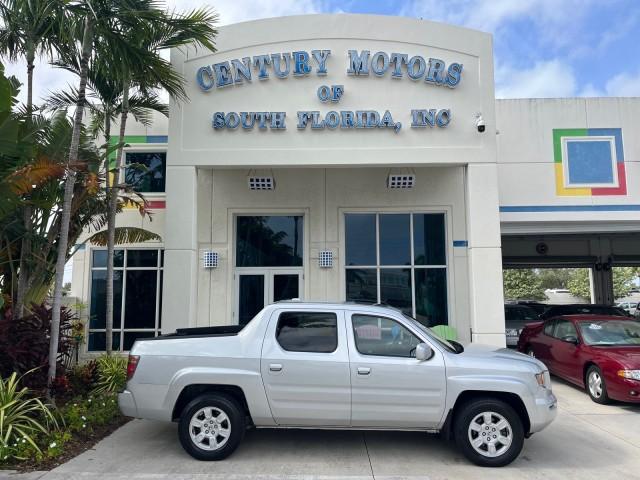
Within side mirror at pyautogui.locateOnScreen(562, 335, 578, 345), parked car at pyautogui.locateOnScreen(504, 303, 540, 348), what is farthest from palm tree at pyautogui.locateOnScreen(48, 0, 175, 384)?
parked car at pyautogui.locateOnScreen(504, 303, 540, 348)

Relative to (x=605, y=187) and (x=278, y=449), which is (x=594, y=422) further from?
(x=605, y=187)

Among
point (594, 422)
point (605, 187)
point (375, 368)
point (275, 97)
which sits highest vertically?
point (275, 97)

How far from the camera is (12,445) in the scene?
5844mm

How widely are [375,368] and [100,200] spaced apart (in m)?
6.64

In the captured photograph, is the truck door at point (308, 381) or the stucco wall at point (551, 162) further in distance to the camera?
the stucco wall at point (551, 162)

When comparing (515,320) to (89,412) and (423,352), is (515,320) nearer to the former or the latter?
(423,352)

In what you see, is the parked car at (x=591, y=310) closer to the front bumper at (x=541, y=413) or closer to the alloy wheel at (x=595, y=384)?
the alloy wheel at (x=595, y=384)

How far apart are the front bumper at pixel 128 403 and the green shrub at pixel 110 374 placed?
2668 millimetres

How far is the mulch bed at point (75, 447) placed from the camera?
5.55m

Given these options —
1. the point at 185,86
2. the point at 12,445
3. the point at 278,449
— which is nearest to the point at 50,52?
the point at 185,86

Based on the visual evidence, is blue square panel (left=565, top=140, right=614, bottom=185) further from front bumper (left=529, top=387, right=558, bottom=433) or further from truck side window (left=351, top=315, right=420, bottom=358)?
truck side window (left=351, top=315, right=420, bottom=358)

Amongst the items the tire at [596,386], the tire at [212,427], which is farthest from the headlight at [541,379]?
the tire at [596,386]

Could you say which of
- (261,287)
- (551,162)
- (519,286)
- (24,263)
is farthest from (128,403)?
(519,286)

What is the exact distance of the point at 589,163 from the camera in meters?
13.3
